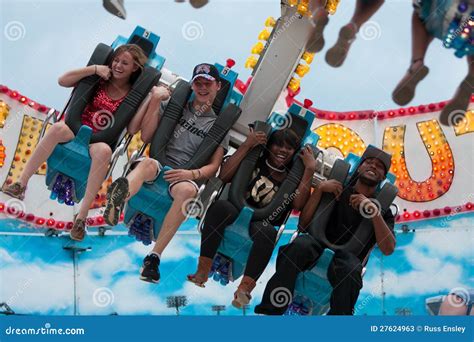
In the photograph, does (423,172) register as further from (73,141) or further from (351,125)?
(73,141)

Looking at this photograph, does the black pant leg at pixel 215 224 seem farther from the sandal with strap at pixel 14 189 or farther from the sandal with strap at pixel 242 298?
the sandal with strap at pixel 14 189

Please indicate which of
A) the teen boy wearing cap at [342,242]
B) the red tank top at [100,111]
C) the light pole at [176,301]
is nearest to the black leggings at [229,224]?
the teen boy wearing cap at [342,242]

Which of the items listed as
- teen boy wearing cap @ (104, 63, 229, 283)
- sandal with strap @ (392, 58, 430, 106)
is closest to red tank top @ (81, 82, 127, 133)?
teen boy wearing cap @ (104, 63, 229, 283)

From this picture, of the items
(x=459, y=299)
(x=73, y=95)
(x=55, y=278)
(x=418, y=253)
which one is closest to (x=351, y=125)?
(x=418, y=253)

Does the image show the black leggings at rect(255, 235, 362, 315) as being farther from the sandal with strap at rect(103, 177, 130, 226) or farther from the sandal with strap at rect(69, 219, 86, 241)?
the sandal with strap at rect(69, 219, 86, 241)

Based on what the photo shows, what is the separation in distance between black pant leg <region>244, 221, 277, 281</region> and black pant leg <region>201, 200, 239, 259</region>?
0.18m

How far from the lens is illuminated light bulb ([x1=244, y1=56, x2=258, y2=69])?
582 centimetres

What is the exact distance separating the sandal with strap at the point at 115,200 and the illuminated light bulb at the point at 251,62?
136 centimetres

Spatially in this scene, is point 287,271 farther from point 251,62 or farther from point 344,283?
point 251,62

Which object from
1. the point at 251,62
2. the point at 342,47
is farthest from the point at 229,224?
the point at 342,47

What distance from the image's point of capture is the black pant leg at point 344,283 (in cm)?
499

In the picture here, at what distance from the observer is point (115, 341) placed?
3.91m

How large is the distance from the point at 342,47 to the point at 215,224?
5.35ft

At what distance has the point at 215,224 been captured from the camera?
5238 millimetres
